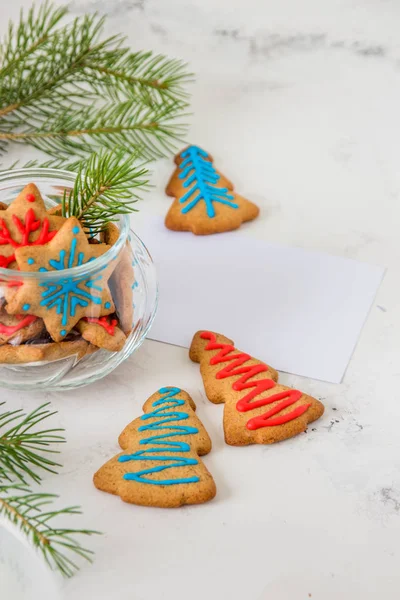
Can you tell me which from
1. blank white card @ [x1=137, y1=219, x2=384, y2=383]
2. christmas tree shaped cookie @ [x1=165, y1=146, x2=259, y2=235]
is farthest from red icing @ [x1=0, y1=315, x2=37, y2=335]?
christmas tree shaped cookie @ [x1=165, y1=146, x2=259, y2=235]

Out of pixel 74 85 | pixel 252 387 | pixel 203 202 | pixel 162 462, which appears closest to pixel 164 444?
pixel 162 462

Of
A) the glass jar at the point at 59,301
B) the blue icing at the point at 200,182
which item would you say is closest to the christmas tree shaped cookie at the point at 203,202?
the blue icing at the point at 200,182

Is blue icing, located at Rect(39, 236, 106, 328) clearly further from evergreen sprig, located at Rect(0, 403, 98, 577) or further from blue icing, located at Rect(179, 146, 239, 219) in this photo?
blue icing, located at Rect(179, 146, 239, 219)

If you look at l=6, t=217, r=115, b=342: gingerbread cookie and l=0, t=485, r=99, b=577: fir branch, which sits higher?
l=6, t=217, r=115, b=342: gingerbread cookie

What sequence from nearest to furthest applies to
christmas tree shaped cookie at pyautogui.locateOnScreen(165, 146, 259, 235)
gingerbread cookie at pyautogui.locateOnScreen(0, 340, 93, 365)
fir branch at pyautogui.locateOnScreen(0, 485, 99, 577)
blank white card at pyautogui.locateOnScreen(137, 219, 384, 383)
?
fir branch at pyautogui.locateOnScreen(0, 485, 99, 577)
gingerbread cookie at pyautogui.locateOnScreen(0, 340, 93, 365)
blank white card at pyautogui.locateOnScreen(137, 219, 384, 383)
christmas tree shaped cookie at pyautogui.locateOnScreen(165, 146, 259, 235)

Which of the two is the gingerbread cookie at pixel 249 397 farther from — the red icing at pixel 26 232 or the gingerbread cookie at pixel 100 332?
the red icing at pixel 26 232

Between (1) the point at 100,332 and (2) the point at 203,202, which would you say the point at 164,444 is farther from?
(2) the point at 203,202
